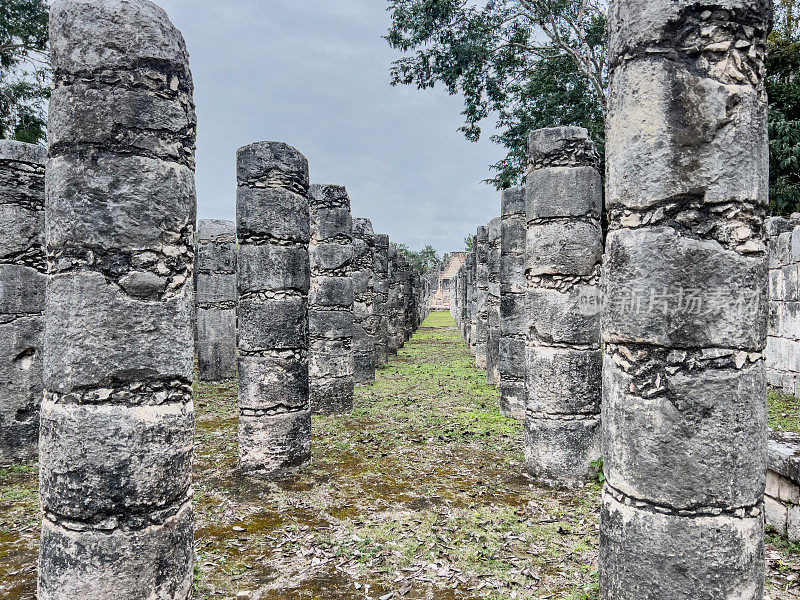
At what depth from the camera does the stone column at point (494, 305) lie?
14023 millimetres

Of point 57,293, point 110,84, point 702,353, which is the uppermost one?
point 110,84

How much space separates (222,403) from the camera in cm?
1169

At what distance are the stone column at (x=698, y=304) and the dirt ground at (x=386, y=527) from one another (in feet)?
4.78

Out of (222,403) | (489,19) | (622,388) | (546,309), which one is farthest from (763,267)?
(489,19)

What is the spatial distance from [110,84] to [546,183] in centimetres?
520

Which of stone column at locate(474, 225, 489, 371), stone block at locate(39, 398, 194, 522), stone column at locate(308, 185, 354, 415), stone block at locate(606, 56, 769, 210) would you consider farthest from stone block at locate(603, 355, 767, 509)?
stone column at locate(474, 225, 489, 371)

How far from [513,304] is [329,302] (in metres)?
3.67

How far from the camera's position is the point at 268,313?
24.0 feet

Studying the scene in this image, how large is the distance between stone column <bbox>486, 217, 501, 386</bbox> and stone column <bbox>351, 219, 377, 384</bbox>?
10.5 ft

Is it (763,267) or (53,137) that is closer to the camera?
(763,267)

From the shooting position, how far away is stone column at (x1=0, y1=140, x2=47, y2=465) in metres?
7.24

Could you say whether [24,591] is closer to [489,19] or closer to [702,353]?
[702,353]

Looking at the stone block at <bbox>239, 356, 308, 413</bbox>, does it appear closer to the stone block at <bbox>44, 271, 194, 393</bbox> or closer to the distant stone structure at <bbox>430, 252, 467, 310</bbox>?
the stone block at <bbox>44, 271, 194, 393</bbox>

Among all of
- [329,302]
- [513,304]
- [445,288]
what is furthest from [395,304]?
[445,288]
